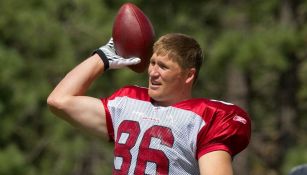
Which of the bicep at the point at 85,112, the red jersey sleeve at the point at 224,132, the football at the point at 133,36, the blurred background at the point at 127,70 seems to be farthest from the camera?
the blurred background at the point at 127,70

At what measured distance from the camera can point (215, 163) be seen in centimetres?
391

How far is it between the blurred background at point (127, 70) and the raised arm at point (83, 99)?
268 inches

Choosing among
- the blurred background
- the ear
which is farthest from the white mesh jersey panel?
the blurred background

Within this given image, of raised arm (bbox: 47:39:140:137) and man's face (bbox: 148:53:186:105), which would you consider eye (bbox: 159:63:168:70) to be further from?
raised arm (bbox: 47:39:140:137)

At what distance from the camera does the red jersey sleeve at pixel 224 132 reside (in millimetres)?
3977

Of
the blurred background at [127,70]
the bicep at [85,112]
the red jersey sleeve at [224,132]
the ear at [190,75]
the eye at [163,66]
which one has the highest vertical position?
the eye at [163,66]

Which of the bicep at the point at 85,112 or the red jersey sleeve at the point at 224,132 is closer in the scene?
the red jersey sleeve at the point at 224,132

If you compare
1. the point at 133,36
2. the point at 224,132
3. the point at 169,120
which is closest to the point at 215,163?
the point at 224,132

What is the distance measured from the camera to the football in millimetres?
4375

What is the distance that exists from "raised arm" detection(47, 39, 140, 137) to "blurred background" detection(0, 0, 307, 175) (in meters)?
6.80

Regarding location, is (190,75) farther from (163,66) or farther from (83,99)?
(83,99)

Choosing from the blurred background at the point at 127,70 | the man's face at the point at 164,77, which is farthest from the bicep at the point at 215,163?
the blurred background at the point at 127,70

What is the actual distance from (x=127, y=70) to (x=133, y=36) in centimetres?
764

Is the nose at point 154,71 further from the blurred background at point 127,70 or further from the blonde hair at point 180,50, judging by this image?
the blurred background at point 127,70
